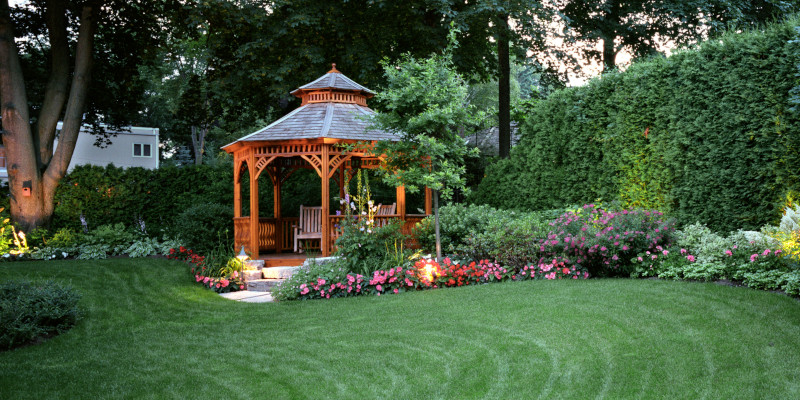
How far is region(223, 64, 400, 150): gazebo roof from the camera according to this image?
37.7 feet

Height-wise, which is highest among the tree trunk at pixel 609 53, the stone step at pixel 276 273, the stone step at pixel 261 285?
the tree trunk at pixel 609 53

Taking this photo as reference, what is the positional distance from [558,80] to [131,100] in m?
13.3

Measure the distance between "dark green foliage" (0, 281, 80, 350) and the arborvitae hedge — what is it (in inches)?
337

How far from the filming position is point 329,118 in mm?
12000

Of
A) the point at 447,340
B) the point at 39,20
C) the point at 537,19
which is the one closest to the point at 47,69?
the point at 39,20

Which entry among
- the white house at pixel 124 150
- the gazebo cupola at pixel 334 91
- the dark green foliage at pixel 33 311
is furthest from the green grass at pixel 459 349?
the white house at pixel 124 150

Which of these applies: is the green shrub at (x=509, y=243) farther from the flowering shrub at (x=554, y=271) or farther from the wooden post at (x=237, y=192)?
the wooden post at (x=237, y=192)

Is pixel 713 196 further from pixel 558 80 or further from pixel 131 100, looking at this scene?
pixel 131 100

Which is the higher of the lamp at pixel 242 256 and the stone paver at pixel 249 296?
the lamp at pixel 242 256

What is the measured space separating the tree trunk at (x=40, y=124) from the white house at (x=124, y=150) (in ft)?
51.8

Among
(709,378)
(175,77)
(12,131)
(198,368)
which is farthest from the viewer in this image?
(175,77)

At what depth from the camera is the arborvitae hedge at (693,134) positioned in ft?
24.6

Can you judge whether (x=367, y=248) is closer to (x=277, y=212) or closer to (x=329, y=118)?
(x=329, y=118)

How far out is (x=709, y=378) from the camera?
448 centimetres
